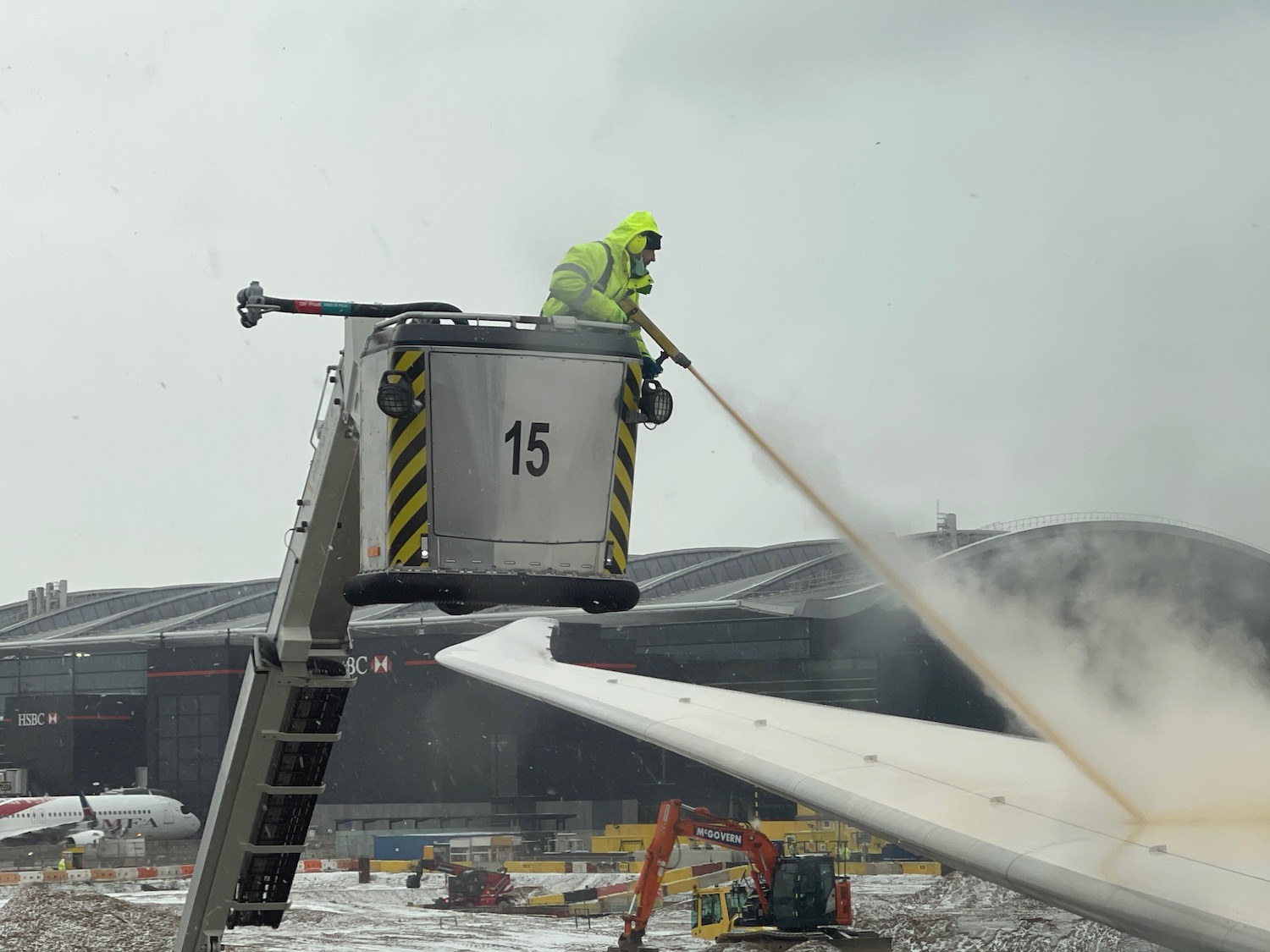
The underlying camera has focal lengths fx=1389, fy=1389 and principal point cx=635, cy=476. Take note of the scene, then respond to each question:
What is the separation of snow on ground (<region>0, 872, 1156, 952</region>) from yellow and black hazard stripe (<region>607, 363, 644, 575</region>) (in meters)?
14.3

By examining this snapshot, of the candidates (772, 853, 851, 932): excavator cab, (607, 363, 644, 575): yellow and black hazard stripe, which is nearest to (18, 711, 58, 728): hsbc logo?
(772, 853, 851, 932): excavator cab

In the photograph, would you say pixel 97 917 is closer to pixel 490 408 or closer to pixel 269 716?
pixel 269 716

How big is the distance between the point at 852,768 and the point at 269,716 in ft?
15.0

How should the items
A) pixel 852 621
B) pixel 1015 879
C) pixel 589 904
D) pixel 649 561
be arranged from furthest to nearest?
pixel 649 561 → pixel 852 621 → pixel 589 904 → pixel 1015 879

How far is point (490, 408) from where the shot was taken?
771 centimetres

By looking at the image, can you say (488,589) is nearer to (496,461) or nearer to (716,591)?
(496,461)

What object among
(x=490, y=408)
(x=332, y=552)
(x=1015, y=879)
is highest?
(x=490, y=408)

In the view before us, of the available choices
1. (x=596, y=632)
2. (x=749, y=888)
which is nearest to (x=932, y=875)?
(x=749, y=888)

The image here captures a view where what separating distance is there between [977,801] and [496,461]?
400 cm

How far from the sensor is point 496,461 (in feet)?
25.4

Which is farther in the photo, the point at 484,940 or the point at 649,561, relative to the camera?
the point at 649,561

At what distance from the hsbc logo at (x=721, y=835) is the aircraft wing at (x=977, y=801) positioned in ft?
34.6

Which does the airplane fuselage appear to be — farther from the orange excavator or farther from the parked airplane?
the orange excavator

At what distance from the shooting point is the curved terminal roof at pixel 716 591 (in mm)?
29381
